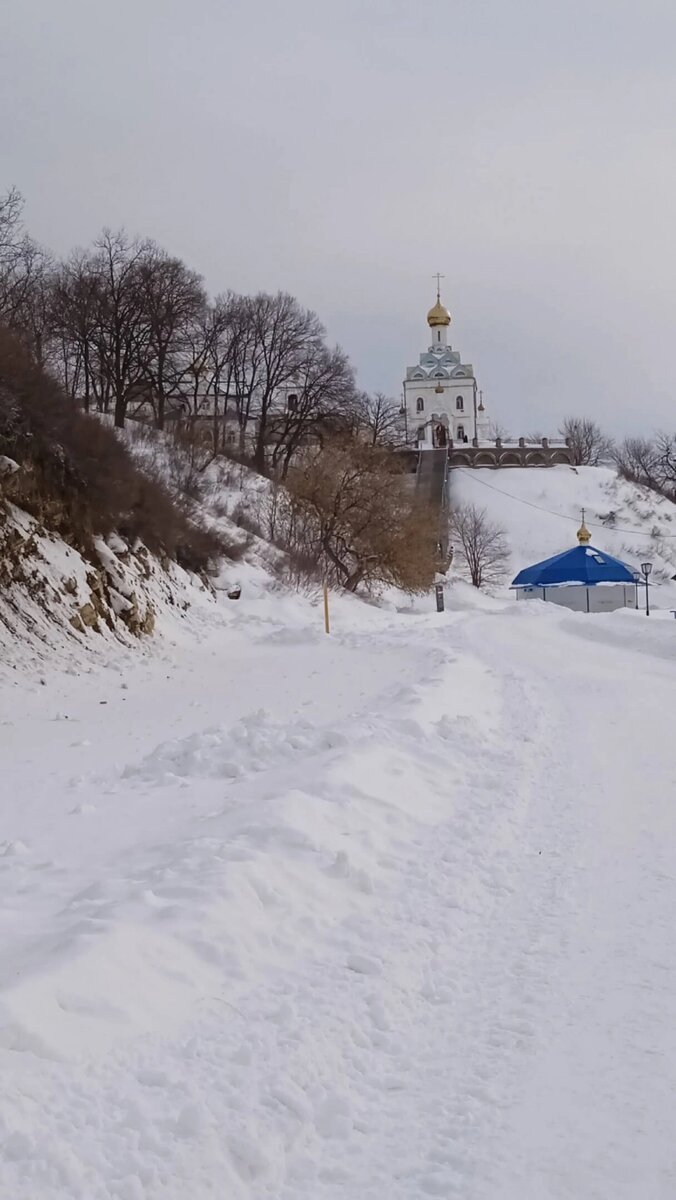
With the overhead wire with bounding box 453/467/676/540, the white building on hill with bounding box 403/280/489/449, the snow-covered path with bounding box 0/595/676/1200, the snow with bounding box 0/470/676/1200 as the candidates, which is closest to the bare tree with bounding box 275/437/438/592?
the snow with bounding box 0/470/676/1200

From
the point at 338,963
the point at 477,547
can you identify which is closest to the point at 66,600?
the point at 338,963

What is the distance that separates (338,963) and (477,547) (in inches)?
2796

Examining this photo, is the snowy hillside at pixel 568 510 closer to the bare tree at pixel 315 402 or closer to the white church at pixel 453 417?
the white church at pixel 453 417

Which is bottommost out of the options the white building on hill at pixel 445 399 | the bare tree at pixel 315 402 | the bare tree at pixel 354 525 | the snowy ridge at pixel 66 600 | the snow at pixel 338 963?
the snow at pixel 338 963

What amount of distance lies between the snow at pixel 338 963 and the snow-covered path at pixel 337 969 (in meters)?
0.02

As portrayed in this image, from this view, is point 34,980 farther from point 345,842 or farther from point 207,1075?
point 345,842

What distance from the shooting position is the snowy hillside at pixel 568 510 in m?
90.9

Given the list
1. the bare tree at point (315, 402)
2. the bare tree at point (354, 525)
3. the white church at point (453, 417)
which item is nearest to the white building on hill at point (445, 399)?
the white church at point (453, 417)

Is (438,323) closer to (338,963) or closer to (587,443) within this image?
(587,443)

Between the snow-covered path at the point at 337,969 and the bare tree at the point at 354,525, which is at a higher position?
the bare tree at the point at 354,525

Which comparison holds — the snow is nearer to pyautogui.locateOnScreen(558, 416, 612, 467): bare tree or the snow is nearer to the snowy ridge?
the snowy ridge

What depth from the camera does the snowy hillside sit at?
90875mm

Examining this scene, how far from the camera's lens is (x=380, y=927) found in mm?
5301

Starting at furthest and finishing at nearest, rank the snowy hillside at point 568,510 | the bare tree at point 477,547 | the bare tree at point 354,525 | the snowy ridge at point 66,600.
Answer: the snowy hillside at point 568,510
the bare tree at point 477,547
the bare tree at point 354,525
the snowy ridge at point 66,600
